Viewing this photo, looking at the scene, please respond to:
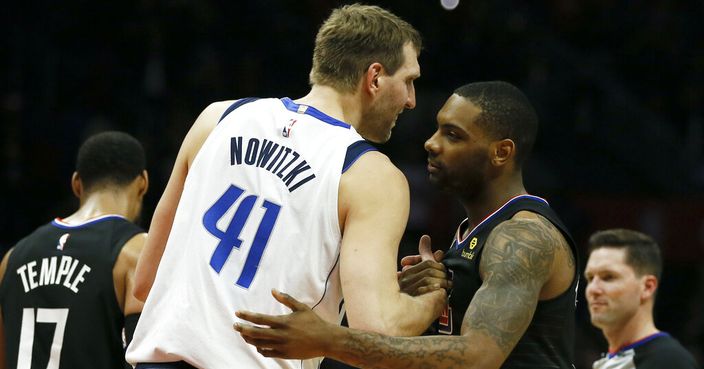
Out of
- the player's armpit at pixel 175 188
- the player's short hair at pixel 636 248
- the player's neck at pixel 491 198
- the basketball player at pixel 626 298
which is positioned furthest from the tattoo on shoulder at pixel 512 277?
the player's short hair at pixel 636 248

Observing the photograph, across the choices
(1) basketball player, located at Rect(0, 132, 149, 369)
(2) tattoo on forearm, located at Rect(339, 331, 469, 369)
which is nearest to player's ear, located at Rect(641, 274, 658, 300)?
(1) basketball player, located at Rect(0, 132, 149, 369)

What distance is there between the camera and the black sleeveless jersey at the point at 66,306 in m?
5.04

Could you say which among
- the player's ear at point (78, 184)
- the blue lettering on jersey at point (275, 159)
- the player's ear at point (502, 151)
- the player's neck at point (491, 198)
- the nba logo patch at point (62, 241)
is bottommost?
the nba logo patch at point (62, 241)

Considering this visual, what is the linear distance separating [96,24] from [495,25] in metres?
4.92

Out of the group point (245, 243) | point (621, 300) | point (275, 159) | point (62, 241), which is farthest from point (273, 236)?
point (621, 300)

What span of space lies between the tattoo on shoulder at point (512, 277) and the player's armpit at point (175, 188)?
1.15 metres

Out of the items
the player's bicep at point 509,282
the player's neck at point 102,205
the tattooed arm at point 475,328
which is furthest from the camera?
the player's neck at point 102,205

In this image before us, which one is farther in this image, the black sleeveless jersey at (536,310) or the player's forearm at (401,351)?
the black sleeveless jersey at (536,310)

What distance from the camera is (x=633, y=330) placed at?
643 cm

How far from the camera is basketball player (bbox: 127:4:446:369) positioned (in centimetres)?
341

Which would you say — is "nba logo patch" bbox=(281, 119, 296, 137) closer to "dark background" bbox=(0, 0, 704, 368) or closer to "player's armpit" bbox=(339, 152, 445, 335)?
"player's armpit" bbox=(339, 152, 445, 335)

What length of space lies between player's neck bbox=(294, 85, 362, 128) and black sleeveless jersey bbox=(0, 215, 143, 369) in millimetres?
1742

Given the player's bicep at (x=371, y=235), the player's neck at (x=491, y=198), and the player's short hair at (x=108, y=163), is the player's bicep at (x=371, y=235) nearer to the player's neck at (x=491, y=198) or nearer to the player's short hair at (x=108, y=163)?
the player's neck at (x=491, y=198)

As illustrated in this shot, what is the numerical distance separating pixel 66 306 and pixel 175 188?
1.54 metres
